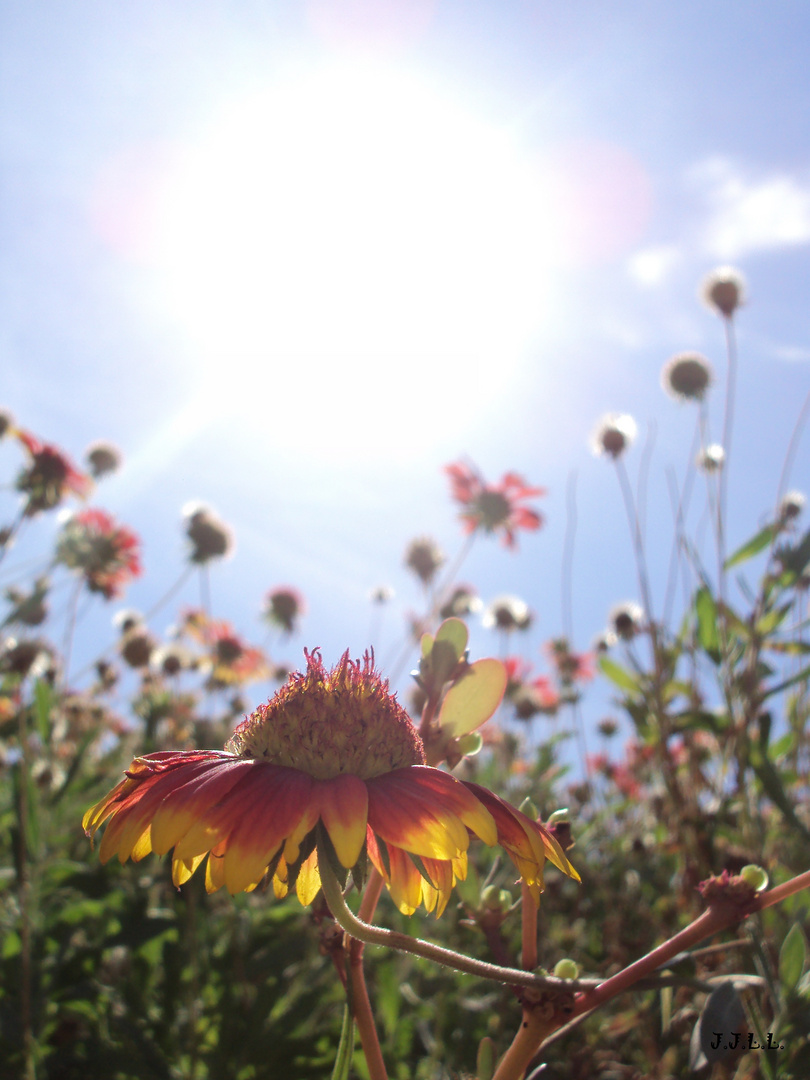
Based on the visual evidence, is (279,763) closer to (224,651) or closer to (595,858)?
(595,858)

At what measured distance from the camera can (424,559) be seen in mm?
4836

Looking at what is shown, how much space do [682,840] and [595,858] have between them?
1312 mm

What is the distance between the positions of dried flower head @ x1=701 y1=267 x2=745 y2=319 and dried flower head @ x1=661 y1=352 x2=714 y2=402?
397mm

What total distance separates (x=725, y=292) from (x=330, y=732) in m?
2.66

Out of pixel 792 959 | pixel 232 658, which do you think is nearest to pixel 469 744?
pixel 792 959

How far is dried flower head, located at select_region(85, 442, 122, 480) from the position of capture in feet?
15.3

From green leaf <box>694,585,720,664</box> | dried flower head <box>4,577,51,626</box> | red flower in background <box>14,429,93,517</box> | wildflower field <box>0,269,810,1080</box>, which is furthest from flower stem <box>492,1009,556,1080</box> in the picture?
red flower in background <box>14,429,93,517</box>

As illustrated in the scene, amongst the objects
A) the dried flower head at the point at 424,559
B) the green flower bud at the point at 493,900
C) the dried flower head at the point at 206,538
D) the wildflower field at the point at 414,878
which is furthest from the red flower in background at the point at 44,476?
the green flower bud at the point at 493,900

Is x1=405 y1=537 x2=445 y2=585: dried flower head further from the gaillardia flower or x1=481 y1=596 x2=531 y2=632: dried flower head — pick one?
the gaillardia flower

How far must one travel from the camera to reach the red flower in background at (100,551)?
339 centimetres

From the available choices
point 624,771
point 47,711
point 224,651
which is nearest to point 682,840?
point 47,711

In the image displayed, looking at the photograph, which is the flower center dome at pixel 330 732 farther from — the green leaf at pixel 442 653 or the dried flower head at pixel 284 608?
the dried flower head at pixel 284 608

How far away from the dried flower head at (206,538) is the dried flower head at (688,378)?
2.84 meters

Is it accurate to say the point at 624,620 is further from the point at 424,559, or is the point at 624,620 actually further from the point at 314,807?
the point at 314,807
